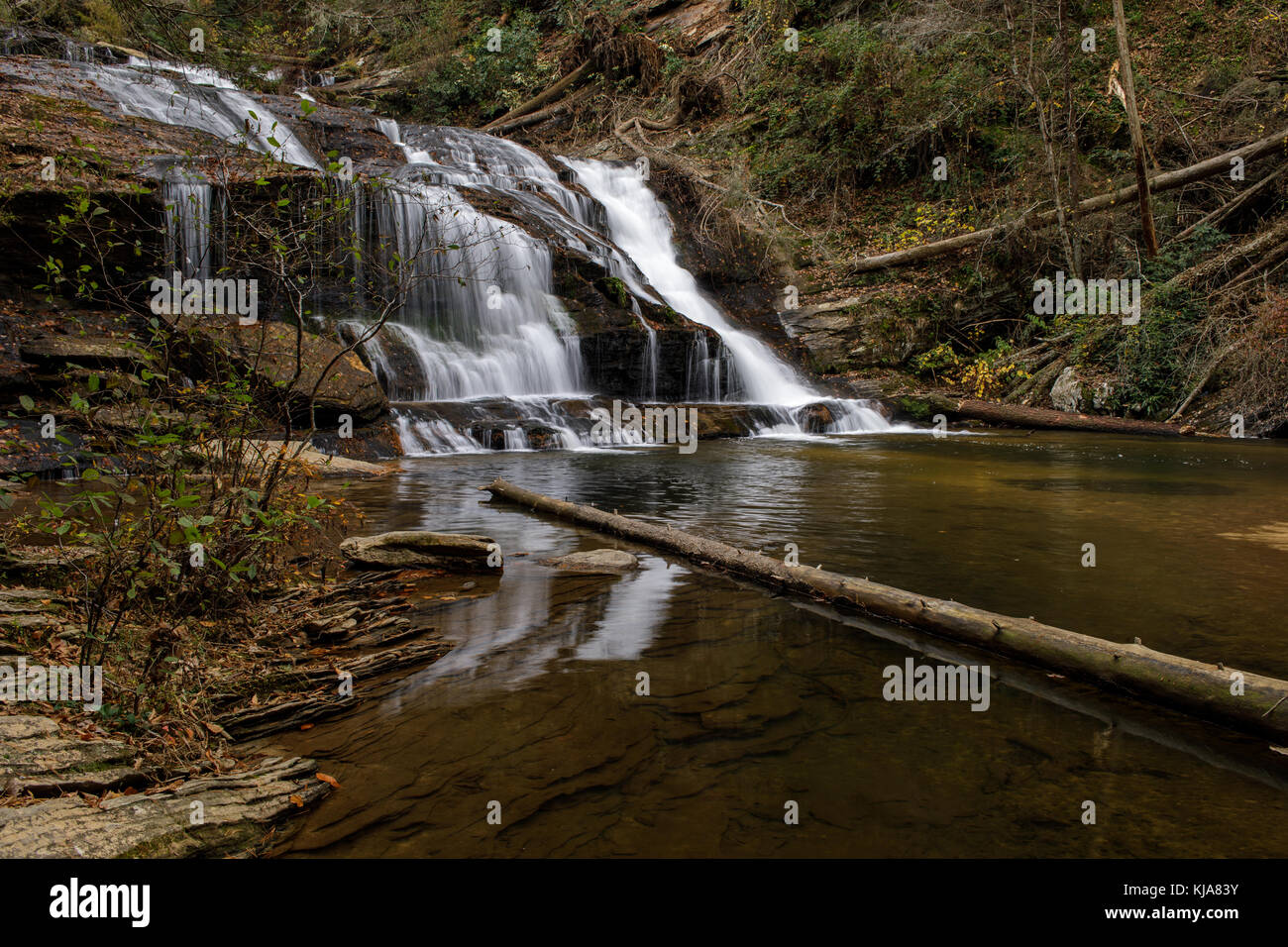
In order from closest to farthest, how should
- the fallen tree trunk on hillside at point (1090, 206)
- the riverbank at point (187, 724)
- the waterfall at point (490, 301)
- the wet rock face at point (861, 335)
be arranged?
the riverbank at point (187, 724) → the waterfall at point (490, 301) → the fallen tree trunk on hillside at point (1090, 206) → the wet rock face at point (861, 335)

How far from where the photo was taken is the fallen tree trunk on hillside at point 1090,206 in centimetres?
1623

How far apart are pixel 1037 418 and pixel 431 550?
1555 cm

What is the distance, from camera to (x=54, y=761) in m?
2.29

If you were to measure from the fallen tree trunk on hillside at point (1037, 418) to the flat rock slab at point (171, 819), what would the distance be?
57.2ft

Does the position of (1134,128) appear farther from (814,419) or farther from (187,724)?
(187,724)

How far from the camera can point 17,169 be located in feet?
36.9


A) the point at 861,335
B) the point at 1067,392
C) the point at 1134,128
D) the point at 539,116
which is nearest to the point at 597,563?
the point at 1067,392

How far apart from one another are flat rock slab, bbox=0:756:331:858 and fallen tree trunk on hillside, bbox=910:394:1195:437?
1742 cm

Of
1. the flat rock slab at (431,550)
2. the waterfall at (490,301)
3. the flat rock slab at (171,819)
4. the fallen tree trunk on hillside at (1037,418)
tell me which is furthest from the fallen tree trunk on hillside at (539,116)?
the flat rock slab at (171,819)

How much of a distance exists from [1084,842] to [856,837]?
2.49ft

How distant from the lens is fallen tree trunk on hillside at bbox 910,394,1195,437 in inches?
593

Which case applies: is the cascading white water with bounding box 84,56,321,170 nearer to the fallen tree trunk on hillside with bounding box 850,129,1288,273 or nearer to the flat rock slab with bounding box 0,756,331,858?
the fallen tree trunk on hillside with bounding box 850,129,1288,273

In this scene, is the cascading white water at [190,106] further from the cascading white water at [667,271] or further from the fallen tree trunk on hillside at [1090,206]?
the fallen tree trunk on hillside at [1090,206]
